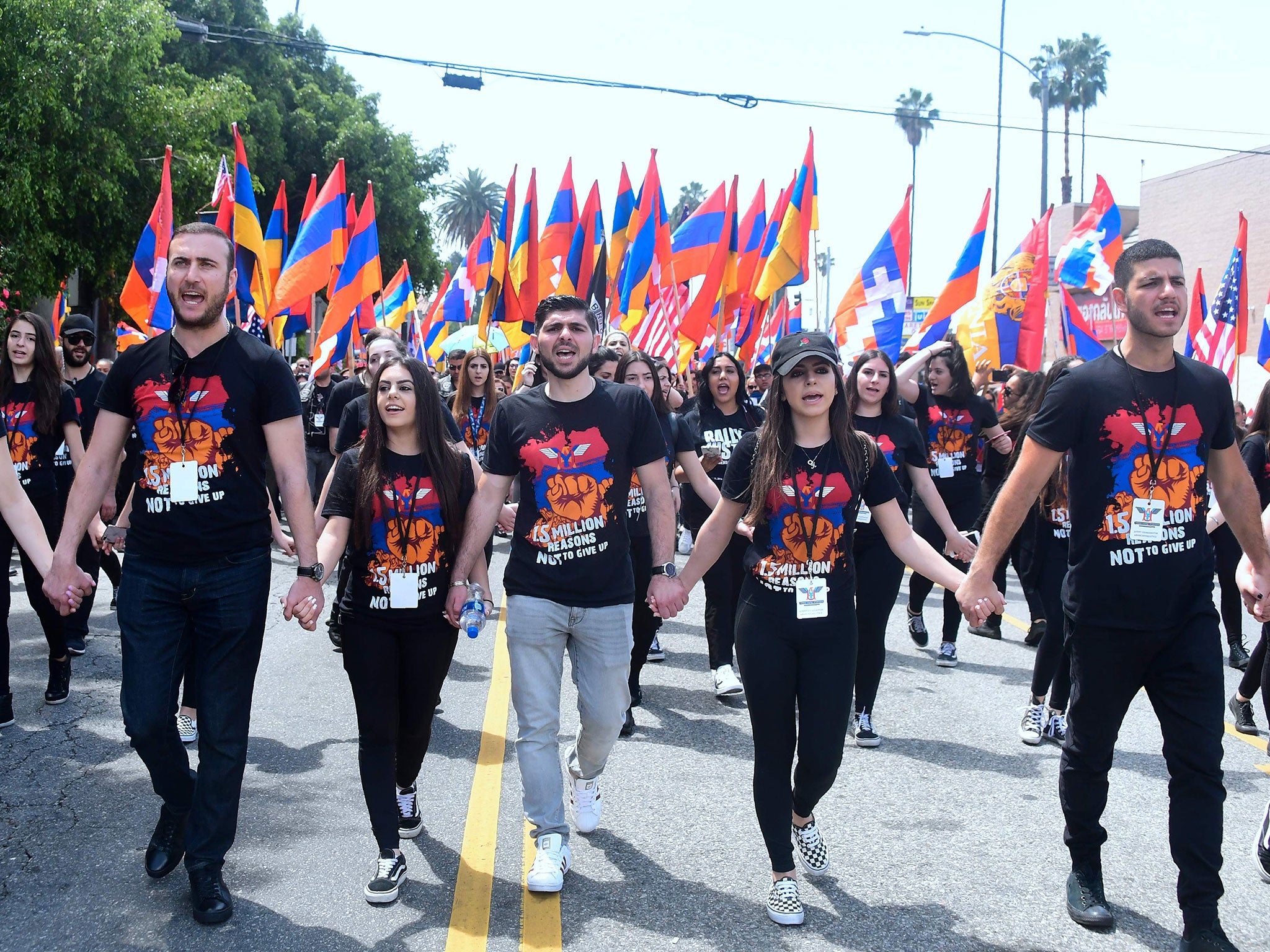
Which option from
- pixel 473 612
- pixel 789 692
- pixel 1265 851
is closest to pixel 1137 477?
pixel 789 692

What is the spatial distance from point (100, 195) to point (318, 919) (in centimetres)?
1838

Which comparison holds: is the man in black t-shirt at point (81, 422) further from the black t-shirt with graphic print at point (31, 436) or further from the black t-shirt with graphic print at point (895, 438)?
the black t-shirt with graphic print at point (895, 438)

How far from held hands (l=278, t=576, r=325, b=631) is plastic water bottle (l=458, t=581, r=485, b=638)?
1.66 feet

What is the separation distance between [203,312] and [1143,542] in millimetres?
3205

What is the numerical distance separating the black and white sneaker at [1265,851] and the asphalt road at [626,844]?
53mm

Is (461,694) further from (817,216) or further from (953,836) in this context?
(817,216)

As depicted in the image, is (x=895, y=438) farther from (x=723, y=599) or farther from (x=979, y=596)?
(x=979, y=596)

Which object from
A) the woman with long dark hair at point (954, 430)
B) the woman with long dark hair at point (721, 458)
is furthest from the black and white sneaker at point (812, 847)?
the woman with long dark hair at point (954, 430)

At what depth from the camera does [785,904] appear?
13.4 ft

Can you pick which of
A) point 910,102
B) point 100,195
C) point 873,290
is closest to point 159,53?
point 100,195

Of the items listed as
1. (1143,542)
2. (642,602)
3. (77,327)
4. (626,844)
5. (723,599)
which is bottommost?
(626,844)

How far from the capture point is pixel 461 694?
7297 millimetres

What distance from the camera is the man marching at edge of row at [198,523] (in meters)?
4.07

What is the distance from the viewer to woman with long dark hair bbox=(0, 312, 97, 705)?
6840 millimetres
